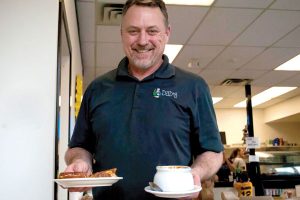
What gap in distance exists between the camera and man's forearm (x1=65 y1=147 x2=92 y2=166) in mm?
1290

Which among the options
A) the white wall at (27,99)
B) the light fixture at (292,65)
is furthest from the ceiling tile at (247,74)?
the white wall at (27,99)

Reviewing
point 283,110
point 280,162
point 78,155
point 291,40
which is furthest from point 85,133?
point 283,110

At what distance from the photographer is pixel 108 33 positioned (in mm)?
4176

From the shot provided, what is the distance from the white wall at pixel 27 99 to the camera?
1.63 metres

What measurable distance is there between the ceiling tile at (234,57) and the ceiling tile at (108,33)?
1575 mm

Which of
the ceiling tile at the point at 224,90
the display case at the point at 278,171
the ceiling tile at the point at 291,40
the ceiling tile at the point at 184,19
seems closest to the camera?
the ceiling tile at the point at 184,19

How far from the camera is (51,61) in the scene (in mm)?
1734

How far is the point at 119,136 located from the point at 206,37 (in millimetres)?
3349

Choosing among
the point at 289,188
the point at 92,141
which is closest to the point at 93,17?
the point at 92,141

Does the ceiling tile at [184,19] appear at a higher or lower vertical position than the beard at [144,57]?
higher

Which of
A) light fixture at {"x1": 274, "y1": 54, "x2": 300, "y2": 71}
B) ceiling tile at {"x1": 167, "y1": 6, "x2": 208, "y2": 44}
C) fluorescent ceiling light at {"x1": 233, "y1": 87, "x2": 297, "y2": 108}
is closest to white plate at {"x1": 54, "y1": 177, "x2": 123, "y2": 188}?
ceiling tile at {"x1": 167, "y1": 6, "x2": 208, "y2": 44}

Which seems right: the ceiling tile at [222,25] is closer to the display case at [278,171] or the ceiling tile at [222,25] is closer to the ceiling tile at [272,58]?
the ceiling tile at [272,58]

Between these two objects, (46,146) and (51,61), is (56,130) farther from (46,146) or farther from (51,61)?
(51,61)

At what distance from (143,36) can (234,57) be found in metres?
4.16
